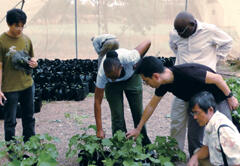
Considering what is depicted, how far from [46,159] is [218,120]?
132 centimetres

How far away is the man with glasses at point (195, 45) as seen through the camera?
3062mm

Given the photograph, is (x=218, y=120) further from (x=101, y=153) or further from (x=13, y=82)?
(x=13, y=82)

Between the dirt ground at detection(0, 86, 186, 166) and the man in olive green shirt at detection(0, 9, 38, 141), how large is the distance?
716 millimetres

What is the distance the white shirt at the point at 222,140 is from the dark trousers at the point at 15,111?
70.7 inches

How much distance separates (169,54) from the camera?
32.9ft

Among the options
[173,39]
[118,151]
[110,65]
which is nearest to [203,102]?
[110,65]

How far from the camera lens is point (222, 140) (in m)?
2.05

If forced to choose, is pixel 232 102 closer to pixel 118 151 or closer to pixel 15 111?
pixel 118 151

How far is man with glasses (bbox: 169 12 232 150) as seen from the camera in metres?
3.06

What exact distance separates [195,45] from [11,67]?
1838mm

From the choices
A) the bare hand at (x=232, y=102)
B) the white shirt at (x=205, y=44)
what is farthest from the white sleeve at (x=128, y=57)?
the bare hand at (x=232, y=102)

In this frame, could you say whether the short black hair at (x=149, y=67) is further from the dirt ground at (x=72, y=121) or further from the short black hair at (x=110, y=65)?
the dirt ground at (x=72, y=121)

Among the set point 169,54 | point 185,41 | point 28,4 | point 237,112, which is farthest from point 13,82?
point 169,54

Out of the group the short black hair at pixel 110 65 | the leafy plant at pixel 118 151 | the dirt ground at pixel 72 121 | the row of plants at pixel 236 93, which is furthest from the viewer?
the dirt ground at pixel 72 121
